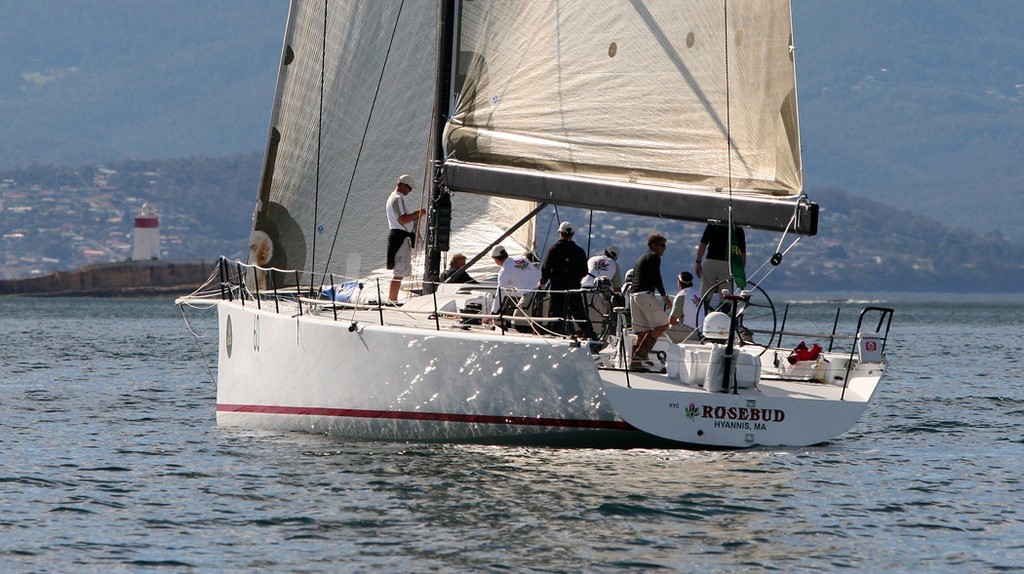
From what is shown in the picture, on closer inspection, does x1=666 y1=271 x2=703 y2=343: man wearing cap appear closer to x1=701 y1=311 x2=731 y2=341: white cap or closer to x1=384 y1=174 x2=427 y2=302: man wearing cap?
x1=701 y1=311 x2=731 y2=341: white cap

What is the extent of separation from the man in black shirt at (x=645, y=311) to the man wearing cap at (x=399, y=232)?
263 cm

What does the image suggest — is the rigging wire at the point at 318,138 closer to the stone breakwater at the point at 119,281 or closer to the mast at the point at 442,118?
the mast at the point at 442,118

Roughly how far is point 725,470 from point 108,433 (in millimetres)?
7832

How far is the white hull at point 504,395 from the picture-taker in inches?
516

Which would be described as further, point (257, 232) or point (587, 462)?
point (257, 232)

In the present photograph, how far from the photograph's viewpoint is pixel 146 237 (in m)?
120

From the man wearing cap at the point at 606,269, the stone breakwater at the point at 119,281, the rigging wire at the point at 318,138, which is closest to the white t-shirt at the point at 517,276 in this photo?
the man wearing cap at the point at 606,269

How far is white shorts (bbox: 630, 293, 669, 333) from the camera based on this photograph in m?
14.1

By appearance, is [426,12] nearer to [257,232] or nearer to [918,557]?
[257,232]

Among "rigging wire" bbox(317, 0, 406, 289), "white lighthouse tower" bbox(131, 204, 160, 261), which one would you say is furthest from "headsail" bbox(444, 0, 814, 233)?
"white lighthouse tower" bbox(131, 204, 160, 261)

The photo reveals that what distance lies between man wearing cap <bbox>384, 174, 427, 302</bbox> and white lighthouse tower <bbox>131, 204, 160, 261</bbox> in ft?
349

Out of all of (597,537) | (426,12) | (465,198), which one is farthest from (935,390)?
(597,537)

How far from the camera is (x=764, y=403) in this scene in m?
13.3

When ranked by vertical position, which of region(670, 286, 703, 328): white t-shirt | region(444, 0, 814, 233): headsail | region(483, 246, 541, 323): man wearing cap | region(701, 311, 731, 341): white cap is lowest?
region(701, 311, 731, 341): white cap
